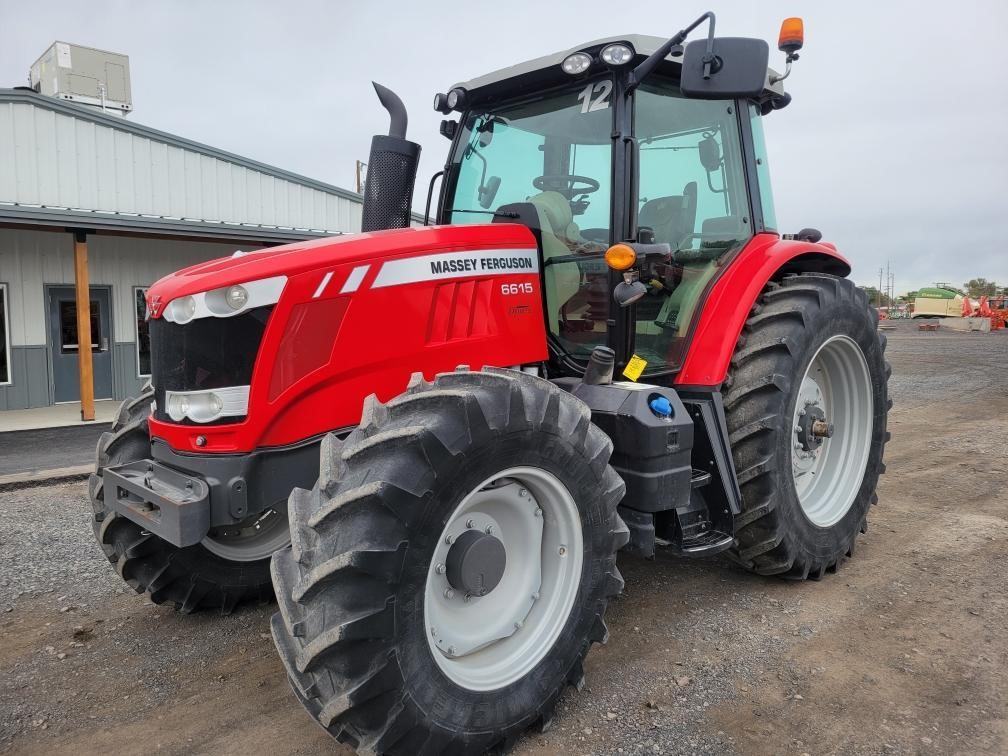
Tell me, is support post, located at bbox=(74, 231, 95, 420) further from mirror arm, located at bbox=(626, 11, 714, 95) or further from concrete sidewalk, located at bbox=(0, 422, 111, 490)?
mirror arm, located at bbox=(626, 11, 714, 95)

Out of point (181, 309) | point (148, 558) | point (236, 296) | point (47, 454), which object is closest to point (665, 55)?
point (236, 296)

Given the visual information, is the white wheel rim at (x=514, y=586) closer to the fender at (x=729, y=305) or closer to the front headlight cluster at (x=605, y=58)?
the fender at (x=729, y=305)

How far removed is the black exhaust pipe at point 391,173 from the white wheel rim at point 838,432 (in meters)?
2.34

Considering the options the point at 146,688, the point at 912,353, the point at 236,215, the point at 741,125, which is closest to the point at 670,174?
the point at 741,125

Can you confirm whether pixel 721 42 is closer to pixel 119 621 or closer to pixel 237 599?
pixel 237 599

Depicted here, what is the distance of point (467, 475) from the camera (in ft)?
7.09

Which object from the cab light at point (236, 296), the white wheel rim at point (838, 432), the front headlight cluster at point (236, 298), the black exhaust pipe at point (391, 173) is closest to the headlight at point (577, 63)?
the black exhaust pipe at point (391, 173)

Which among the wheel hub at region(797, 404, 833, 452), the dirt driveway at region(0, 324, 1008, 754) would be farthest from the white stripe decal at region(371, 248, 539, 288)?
the wheel hub at region(797, 404, 833, 452)

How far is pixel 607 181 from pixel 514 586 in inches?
69.6

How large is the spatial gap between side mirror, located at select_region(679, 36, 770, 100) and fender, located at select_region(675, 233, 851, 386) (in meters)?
1.02

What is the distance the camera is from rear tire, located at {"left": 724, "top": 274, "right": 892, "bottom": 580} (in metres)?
3.29

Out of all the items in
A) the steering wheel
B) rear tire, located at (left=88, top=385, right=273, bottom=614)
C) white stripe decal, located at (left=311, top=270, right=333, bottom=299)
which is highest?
the steering wheel

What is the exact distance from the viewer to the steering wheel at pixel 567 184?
130 inches

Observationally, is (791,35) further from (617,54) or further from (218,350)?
(218,350)
